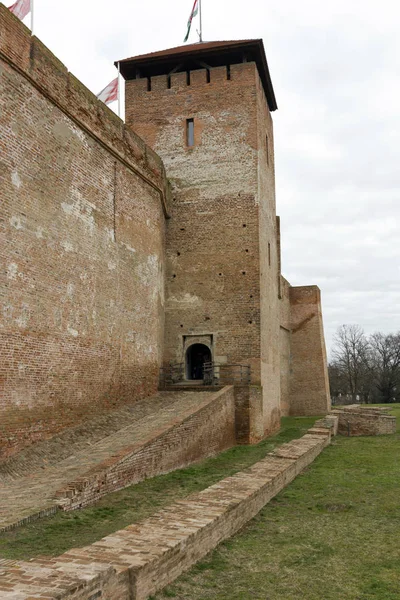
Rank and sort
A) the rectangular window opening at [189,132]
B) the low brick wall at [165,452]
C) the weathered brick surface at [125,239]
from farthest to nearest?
the rectangular window opening at [189,132] → the weathered brick surface at [125,239] → the low brick wall at [165,452]

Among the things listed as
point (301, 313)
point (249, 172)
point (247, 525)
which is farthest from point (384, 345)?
point (247, 525)

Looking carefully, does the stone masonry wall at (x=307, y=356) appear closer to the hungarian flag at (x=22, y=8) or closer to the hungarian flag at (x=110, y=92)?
the hungarian flag at (x=110, y=92)

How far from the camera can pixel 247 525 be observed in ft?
21.1

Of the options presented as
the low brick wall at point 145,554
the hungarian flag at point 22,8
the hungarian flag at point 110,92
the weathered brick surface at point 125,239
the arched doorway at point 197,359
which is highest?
the hungarian flag at point 110,92

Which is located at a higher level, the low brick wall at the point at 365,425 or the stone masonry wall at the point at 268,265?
the stone masonry wall at the point at 268,265

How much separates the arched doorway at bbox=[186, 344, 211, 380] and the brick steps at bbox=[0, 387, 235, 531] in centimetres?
290

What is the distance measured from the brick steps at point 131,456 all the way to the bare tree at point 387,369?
34.4 metres

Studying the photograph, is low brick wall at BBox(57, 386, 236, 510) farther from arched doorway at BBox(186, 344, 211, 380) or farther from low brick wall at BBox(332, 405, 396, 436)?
low brick wall at BBox(332, 405, 396, 436)

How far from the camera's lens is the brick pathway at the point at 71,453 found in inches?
265

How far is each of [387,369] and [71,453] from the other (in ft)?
143

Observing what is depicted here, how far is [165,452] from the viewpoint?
971cm

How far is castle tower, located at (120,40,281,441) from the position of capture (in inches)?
628

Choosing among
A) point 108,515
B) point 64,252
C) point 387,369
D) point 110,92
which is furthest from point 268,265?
point 387,369

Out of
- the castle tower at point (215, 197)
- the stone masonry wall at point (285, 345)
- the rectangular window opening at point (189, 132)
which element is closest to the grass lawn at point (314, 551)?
the castle tower at point (215, 197)
